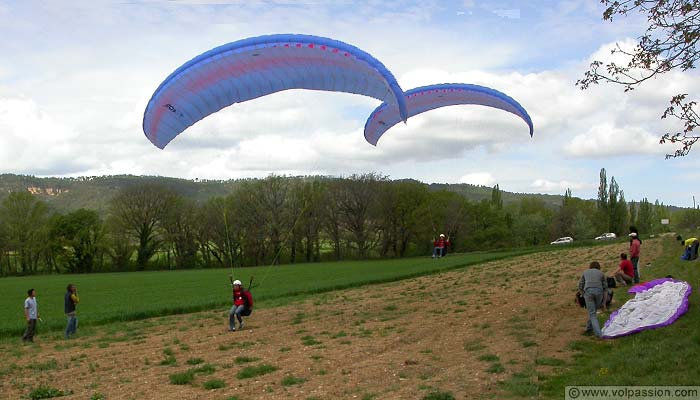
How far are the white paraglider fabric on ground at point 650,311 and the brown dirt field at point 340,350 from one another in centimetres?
84

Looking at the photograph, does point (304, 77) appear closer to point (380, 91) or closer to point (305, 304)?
point (380, 91)

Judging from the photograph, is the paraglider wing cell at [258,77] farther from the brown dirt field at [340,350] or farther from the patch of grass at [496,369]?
the patch of grass at [496,369]

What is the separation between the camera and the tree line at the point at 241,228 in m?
78.2

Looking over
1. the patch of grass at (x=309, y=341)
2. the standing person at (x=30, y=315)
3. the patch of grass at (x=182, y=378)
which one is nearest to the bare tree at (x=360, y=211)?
the standing person at (x=30, y=315)

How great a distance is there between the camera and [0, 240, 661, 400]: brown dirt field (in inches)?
340

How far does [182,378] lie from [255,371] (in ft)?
3.97

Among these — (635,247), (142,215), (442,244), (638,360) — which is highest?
(142,215)

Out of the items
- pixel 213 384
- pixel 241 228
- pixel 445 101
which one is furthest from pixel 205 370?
pixel 241 228

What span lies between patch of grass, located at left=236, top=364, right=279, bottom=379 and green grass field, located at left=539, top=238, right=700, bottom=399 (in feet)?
14.9

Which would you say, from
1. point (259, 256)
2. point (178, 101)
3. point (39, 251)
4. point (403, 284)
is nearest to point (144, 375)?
point (178, 101)

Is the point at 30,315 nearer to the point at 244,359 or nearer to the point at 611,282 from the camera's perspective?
the point at 244,359

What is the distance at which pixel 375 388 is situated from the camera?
834 cm

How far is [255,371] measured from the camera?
9.90m

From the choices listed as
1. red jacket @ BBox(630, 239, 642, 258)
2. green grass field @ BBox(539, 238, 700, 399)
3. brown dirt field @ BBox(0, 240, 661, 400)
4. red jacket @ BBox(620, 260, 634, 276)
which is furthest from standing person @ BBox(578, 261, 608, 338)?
red jacket @ BBox(630, 239, 642, 258)
